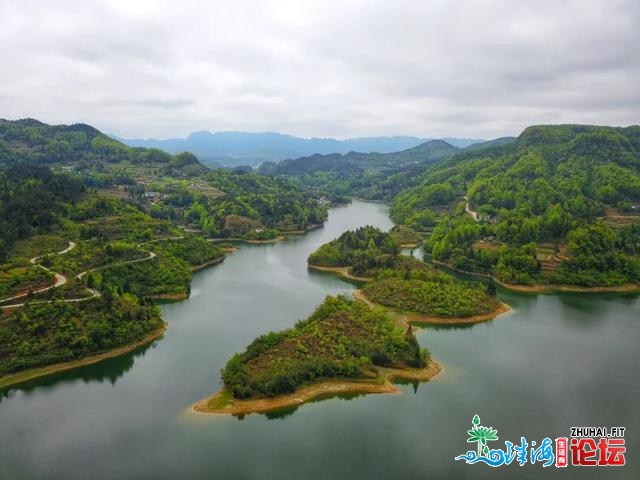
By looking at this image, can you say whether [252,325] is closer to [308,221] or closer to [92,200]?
[92,200]

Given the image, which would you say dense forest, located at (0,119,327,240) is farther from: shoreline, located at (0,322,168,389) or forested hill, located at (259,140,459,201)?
shoreline, located at (0,322,168,389)

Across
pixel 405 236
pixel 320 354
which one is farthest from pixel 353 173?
pixel 320 354

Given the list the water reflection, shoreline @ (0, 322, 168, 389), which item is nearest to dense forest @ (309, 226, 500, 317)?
shoreline @ (0, 322, 168, 389)

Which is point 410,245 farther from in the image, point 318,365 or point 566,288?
point 318,365

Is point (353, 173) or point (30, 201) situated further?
point (353, 173)

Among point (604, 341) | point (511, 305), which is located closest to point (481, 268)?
point (511, 305)

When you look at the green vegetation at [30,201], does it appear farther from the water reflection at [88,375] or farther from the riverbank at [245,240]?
the riverbank at [245,240]

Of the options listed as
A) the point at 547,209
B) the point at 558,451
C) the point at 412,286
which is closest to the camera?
the point at 558,451
